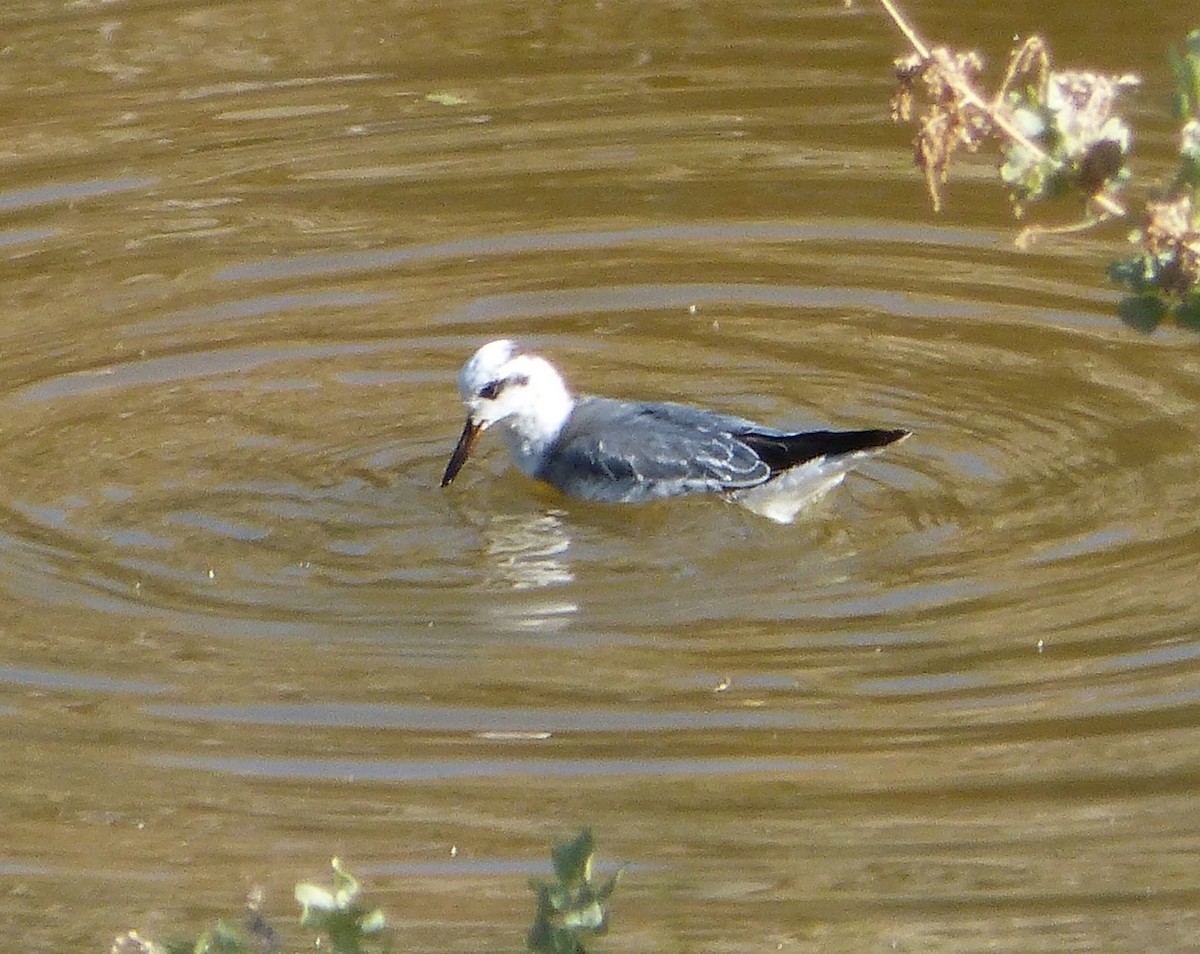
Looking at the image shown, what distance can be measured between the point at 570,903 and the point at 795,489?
4725 mm

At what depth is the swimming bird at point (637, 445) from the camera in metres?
7.58

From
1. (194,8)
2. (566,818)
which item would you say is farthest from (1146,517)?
(194,8)

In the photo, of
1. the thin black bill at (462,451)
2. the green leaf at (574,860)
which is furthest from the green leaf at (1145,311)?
the thin black bill at (462,451)

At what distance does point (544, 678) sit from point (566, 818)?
2.90 ft

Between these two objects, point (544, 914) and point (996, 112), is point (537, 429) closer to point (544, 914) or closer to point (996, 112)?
point (544, 914)

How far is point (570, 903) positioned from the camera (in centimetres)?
299

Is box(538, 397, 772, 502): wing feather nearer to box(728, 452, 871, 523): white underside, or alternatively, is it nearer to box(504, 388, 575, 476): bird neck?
box(728, 452, 871, 523): white underside

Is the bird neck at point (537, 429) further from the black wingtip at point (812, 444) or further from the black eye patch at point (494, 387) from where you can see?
the black wingtip at point (812, 444)

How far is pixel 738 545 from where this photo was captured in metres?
7.42

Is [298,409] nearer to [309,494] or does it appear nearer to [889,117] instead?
[309,494]

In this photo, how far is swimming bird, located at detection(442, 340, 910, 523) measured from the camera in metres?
7.58

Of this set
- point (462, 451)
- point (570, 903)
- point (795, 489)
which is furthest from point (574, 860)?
point (462, 451)

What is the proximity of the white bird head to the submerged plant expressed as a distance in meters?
5.10

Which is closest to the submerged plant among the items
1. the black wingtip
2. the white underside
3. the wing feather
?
the black wingtip
